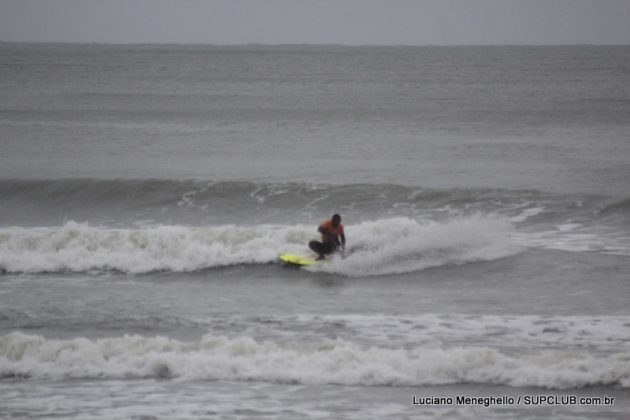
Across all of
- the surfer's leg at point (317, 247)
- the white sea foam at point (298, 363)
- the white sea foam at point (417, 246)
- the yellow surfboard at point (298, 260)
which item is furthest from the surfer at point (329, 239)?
the white sea foam at point (298, 363)

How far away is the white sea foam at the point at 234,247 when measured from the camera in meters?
18.2

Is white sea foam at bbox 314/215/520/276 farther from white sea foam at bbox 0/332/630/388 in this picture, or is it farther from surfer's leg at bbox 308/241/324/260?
white sea foam at bbox 0/332/630/388

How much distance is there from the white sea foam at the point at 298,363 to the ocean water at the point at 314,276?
0.10 feet

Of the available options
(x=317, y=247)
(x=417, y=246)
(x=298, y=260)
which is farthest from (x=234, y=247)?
(x=417, y=246)

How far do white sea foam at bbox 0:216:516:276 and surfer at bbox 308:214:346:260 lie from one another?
334 millimetres

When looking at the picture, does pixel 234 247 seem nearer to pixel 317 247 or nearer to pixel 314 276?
pixel 317 247

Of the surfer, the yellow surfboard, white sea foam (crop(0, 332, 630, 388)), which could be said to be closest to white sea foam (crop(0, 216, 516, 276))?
the surfer

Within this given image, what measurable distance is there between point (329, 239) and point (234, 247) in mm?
2436

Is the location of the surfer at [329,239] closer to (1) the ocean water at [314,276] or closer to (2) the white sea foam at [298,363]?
(1) the ocean water at [314,276]

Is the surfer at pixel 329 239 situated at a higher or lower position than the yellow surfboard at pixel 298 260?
higher

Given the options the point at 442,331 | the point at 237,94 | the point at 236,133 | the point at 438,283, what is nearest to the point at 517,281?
the point at 438,283

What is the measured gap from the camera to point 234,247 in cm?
1916

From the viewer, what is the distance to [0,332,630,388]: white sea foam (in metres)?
11.4

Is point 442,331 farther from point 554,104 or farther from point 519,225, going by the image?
point 554,104
